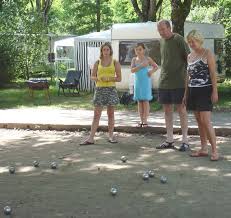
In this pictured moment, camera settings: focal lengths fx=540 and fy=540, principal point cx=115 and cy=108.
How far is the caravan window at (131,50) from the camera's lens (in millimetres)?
18141

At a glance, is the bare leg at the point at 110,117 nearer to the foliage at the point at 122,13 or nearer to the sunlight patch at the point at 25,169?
the sunlight patch at the point at 25,169

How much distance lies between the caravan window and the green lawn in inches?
70.9

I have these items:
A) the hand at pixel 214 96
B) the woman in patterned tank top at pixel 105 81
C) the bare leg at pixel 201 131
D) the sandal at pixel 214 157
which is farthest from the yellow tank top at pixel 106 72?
the sandal at pixel 214 157

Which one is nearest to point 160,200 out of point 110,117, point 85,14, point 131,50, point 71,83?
point 110,117

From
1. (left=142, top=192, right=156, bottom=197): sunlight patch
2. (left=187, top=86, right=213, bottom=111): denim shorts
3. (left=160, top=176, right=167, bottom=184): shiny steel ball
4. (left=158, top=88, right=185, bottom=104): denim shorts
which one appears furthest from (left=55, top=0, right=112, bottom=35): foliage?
(left=142, top=192, right=156, bottom=197): sunlight patch

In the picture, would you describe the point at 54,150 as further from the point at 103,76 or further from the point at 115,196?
the point at 115,196

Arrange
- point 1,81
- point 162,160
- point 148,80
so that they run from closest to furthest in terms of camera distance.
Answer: point 162,160 → point 148,80 → point 1,81

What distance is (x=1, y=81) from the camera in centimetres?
2389

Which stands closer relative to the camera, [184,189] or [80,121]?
[184,189]

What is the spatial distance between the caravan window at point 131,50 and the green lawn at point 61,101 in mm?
1800

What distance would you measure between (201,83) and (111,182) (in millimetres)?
2011

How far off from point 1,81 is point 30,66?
3638 mm

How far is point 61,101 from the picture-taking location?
56.4 feet

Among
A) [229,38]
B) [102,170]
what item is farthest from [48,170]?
[229,38]
